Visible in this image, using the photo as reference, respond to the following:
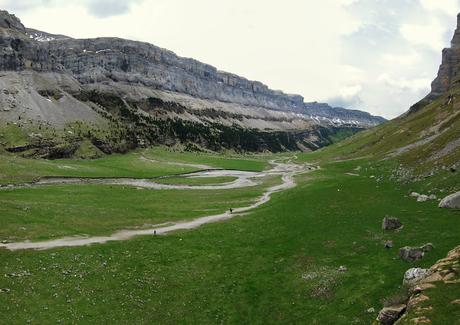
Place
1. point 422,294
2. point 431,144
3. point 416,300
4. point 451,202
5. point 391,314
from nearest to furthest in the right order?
point 416,300
point 422,294
point 391,314
point 451,202
point 431,144

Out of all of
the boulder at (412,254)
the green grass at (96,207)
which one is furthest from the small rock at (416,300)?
the green grass at (96,207)

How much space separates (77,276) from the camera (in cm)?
4022

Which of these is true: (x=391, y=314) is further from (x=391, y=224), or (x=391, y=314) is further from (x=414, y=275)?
(x=391, y=224)

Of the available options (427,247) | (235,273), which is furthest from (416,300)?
(235,273)

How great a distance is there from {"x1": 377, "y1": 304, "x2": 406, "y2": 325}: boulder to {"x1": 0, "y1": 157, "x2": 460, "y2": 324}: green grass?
2.15 metres

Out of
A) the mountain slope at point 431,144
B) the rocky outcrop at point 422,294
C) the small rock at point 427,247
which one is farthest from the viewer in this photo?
the mountain slope at point 431,144

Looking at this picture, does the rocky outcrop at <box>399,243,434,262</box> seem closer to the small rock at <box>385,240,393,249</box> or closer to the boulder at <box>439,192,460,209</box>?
the small rock at <box>385,240,393,249</box>

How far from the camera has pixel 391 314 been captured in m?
27.2

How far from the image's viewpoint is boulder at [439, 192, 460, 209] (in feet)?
150

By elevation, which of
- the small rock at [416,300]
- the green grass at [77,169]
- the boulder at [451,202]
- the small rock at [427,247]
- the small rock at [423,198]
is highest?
the boulder at [451,202]

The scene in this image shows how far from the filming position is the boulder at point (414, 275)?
30.5 meters

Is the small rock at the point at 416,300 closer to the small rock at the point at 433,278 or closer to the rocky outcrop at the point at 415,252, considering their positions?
the small rock at the point at 433,278

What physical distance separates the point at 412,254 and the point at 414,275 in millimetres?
4556

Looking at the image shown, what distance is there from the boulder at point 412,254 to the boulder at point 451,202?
12.8 m
